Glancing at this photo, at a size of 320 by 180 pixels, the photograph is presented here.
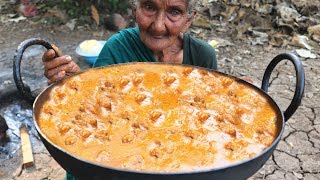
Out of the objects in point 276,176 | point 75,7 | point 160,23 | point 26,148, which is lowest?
point 276,176

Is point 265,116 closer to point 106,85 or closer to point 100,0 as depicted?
point 106,85

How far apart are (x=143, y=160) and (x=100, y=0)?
212 inches

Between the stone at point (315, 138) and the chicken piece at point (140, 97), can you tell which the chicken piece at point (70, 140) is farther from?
the stone at point (315, 138)

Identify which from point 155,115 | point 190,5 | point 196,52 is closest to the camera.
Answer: point 155,115

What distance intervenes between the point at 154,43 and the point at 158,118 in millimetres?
717

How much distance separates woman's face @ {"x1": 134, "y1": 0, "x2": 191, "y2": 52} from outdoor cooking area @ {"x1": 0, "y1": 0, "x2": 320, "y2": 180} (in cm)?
29

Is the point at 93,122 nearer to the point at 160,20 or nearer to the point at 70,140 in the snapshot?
the point at 70,140

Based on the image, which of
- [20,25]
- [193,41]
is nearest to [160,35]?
[193,41]

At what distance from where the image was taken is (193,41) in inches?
110

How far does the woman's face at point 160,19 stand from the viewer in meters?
2.28

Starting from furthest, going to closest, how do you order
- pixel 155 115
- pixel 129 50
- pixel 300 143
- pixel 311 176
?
pixel 300 143 < pixel 311 176 < pixel 129 50 < pixel 155 115

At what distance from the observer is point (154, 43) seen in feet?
8.00

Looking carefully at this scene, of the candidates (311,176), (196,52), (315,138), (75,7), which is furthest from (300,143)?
(75,7)

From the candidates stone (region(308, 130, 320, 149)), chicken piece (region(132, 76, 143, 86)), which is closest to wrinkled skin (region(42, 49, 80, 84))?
chicken piece (region(132, 76, 143, 86))
